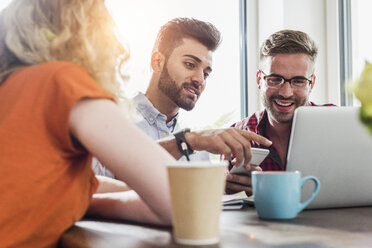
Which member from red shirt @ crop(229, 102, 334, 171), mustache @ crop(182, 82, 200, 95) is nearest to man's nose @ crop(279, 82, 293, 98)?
red shirt @ crop(229, 102, 334, 171)

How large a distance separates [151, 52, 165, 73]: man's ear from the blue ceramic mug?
4.44 ft

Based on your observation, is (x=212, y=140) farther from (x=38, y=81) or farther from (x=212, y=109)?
(x=212, y=109)

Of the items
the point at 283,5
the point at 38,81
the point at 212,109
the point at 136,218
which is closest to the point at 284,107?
the point at 212,109

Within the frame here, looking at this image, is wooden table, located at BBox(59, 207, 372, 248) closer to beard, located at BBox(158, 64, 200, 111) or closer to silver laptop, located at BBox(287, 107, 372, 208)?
silver laptop, located at BBox(287, 107, 372, 208)

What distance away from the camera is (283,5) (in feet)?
8.30

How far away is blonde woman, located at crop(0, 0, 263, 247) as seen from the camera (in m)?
0.66

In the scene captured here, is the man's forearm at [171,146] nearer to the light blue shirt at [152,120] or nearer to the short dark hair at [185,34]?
the light blue shirt at [152,120]

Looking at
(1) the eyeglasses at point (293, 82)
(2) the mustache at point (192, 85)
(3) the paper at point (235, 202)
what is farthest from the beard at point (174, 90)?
(3) the paper at point (235, 202)

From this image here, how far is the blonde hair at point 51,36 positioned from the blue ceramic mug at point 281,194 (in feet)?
1.24

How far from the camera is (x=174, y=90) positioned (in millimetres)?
2051

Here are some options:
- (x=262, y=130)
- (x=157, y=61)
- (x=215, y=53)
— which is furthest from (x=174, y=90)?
(x=215, y=53)

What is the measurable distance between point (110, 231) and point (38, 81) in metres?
0.29

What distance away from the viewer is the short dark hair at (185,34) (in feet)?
6.79

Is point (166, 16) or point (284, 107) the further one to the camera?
point (166, 16)
